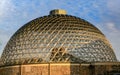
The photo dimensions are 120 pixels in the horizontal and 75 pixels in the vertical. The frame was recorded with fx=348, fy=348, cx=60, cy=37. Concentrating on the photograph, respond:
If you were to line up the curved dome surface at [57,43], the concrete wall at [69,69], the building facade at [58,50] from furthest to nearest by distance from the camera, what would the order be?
1. the curved dome surface at [57,43]
2. the building facade at [58,50]
3. the concrete wall at [69,69]

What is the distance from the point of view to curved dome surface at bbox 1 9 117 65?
5641cm

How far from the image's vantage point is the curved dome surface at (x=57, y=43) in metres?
56.4

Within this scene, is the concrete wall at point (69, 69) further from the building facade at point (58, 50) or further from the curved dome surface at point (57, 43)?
the curved dome surface at point (57, 43)

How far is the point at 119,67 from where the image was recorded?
55.4 m

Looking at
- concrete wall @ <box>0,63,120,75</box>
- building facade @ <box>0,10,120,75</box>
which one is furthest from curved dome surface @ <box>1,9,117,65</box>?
concrete wall @ <box>0,63,120,75</box>

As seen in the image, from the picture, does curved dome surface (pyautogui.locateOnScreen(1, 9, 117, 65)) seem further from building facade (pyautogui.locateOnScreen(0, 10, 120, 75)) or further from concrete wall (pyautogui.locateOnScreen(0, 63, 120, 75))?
concrete wall (pyautogui.locateOnScreen(0, 63, 120, 75))

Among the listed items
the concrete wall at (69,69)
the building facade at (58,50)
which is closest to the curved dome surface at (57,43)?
the building facade at (58,50)

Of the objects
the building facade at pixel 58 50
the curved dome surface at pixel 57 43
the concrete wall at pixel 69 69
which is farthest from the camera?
the curved dome surface at pixel 57 43

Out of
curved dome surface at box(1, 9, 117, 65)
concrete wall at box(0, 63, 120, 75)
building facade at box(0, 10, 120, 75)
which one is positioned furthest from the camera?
curved dome surface at box(1, 9, 117, 65)

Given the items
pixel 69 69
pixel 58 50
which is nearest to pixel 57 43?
pixel 58 50

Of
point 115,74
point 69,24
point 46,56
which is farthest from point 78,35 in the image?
point 115,74

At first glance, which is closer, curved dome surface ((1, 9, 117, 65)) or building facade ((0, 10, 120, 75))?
building facade ((0, 10, 120, 75))

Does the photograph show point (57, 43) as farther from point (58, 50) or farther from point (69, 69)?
point (69, 69)

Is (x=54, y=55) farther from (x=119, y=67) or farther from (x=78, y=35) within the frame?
(x=119, y=67)
